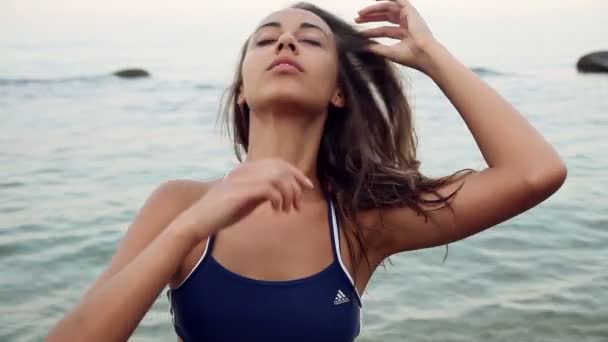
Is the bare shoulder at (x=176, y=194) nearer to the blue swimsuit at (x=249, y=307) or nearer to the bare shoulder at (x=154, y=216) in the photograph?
the bare shoulder at (x=154, y=216)

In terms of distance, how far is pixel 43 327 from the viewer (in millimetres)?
5648

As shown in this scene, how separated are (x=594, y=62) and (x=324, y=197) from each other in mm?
17470

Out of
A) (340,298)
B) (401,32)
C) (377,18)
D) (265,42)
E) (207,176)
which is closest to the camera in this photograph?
(340,298)

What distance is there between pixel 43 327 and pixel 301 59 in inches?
123

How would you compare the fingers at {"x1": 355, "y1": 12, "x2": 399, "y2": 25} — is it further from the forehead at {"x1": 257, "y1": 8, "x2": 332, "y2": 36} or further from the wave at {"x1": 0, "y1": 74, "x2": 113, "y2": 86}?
the wave at {"x1": 0, "y1": 74, "x2": 113, "y2": 86}

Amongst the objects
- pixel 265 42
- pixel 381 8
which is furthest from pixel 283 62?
pixel 381 8

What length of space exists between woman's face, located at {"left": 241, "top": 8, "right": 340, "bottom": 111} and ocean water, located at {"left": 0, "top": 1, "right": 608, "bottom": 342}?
0.95m

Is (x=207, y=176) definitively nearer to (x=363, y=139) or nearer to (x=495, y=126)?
(x=363, y=139)

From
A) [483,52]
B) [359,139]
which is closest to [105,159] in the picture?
[359,139]

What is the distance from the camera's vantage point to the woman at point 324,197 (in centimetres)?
312

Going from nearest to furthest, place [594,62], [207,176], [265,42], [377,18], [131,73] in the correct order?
[265,42]
[377,18]
[207,176]
[131,73]
[594,62]

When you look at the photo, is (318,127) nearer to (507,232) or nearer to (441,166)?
(507,232)

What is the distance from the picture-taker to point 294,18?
3516 mm

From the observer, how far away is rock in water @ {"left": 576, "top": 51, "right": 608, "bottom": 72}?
64.5 ft
